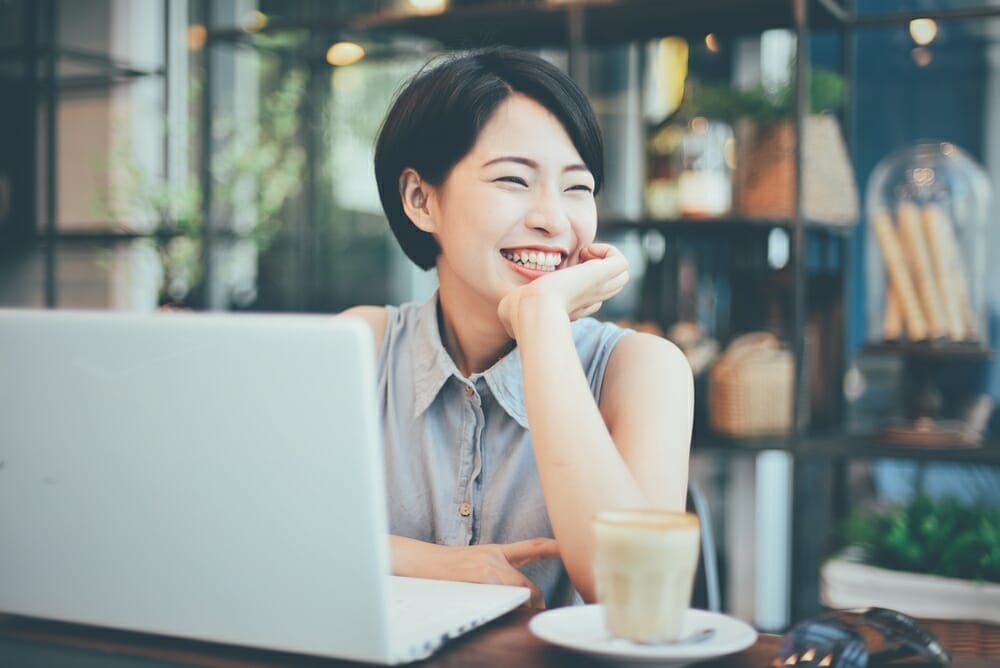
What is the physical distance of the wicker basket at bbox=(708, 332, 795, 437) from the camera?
→ 8.68ft

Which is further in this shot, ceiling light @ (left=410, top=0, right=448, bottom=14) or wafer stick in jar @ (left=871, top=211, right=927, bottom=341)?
ceiling light @ (left=410, top=0, right=448, bottom=14)

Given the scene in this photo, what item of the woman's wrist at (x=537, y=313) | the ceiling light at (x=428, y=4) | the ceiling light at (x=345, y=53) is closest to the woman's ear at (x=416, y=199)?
the woman's wrist at (x=537, y=313)

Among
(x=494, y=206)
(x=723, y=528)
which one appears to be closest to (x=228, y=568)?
(x=494, y=206)

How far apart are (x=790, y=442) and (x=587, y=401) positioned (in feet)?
4.70

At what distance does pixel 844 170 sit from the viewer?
2707 millimetres

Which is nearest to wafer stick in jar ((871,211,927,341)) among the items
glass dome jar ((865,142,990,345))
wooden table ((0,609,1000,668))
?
glass dome jar ((865,142,990,345))

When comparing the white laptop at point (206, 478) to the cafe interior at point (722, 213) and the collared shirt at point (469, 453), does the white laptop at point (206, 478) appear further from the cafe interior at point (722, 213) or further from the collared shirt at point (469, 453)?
the collared shirt at point (469, 453)

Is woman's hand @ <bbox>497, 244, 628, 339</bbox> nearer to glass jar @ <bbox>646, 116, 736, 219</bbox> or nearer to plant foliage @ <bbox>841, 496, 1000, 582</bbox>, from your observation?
plant foliage @ <bbox>841, 496, 1000, 582</bbox>

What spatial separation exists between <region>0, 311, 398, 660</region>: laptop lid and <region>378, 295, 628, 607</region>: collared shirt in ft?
2.05

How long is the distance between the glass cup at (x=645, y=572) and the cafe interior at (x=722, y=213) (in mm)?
80

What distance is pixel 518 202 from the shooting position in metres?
1.47

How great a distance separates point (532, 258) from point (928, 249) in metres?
1.33

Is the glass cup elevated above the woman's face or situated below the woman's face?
below

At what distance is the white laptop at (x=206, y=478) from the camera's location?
80 cm
